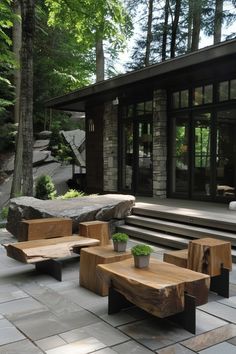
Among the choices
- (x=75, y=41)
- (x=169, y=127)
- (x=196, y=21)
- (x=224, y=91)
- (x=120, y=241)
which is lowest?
(x=120, y=241)

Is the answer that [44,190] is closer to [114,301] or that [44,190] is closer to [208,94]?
[208,94]

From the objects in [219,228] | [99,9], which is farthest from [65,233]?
[99,9]

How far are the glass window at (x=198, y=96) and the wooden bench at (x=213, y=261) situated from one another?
4693 millimetres

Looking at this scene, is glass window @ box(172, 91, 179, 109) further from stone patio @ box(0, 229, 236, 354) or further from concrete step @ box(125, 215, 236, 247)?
stone patio @ box(0, 229, 236, 354)

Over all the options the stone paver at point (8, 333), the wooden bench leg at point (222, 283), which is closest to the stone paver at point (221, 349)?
the wooden bench leg at point (222, 283)

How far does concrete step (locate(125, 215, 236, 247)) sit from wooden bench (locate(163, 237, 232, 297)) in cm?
130

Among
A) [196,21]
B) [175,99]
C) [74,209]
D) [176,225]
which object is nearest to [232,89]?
[175,99]

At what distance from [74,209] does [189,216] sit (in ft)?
5.97

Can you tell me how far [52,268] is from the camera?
430 centimetres

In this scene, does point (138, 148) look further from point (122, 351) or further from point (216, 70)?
point (122, 351)

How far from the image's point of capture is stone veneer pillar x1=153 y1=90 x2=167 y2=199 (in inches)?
338

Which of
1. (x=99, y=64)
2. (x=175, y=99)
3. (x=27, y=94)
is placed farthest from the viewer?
(x=99, y=64)

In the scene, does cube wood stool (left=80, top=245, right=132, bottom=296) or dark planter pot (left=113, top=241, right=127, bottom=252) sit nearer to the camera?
cube wood stool (left=80, top=245, right=132, bottom=296)

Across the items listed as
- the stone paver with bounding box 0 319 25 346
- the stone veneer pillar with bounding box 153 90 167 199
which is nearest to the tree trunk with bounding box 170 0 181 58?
the stone veneer pillar with bounding box 153 90 167 199
